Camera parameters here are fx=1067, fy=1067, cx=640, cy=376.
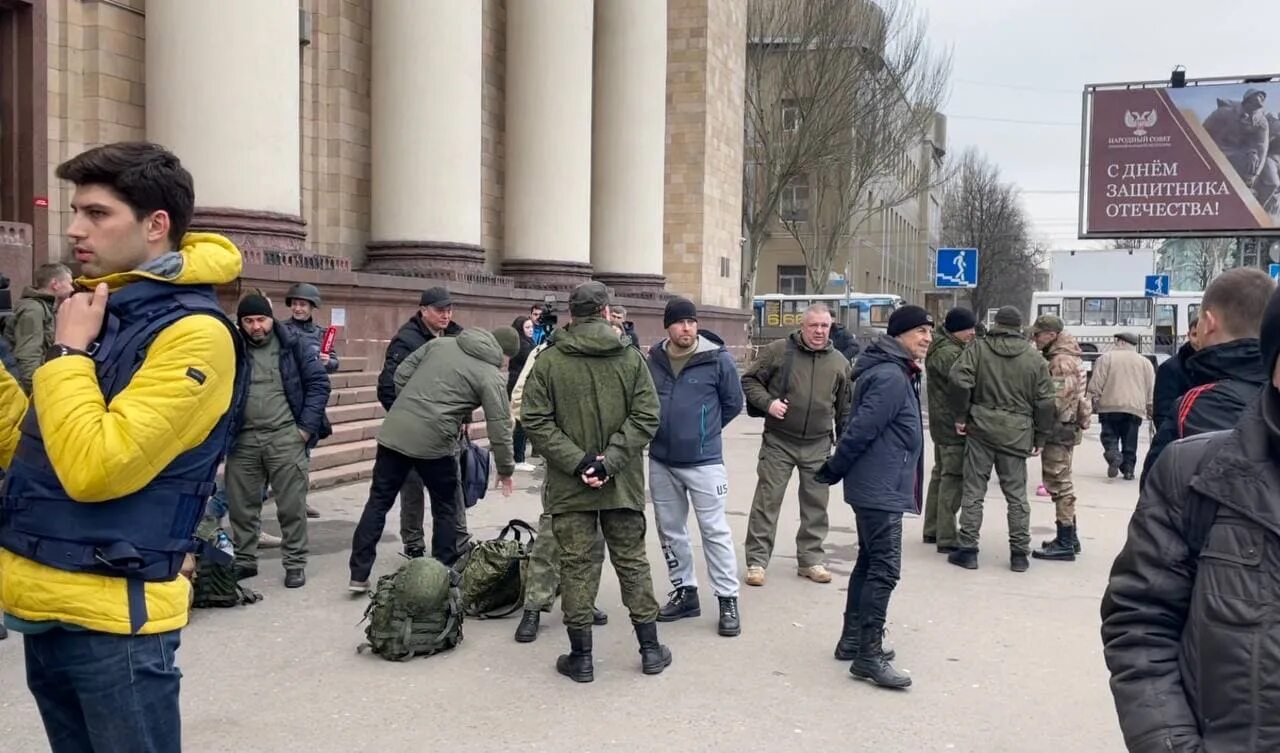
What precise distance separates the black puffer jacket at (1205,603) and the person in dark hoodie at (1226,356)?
1.43 metres

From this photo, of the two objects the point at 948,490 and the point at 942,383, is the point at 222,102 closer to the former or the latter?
the point at 942,383

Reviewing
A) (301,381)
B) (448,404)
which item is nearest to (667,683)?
(448,404)

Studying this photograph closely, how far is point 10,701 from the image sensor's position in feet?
15.3

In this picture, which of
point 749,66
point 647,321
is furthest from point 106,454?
point 749,66

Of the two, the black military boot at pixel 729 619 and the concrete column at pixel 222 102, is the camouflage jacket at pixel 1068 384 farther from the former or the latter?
the concrete column at pixel 222 102

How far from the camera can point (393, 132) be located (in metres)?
13.9

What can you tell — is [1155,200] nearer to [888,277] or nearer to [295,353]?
[295,353]

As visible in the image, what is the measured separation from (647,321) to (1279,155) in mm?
16616

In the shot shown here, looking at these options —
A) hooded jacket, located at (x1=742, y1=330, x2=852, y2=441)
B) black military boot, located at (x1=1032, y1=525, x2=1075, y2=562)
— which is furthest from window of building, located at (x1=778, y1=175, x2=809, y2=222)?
hooded jacket, located at (x1=742, y1=330, x2=852, y2=441)

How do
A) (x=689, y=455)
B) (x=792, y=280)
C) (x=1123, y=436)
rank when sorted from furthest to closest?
1. (x=792, y=280)
2. (x=1123, y=436)
3. (x=689, y=455)

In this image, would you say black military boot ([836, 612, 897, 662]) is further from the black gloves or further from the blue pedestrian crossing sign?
the blue pedestrian crossing sign

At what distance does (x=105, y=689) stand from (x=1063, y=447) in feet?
Result: 25.1

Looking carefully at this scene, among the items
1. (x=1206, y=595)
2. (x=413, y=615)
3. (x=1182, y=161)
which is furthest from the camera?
(x=1182, y=161)

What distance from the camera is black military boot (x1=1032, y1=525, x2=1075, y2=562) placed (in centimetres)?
832
